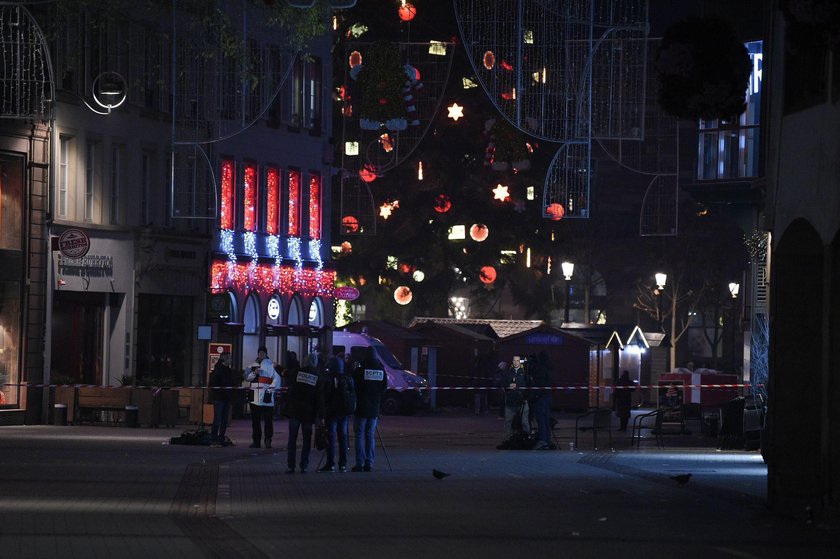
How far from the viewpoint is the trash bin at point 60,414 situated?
138 feet

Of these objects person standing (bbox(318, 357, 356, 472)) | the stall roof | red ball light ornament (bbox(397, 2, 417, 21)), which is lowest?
person standing (bbox(318, 357, 356, 472))

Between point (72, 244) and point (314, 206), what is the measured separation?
→ 54.1ft

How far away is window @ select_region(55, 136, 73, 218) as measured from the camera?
147ft

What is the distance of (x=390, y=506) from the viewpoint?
2078 centimetres

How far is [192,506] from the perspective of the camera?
20531mm

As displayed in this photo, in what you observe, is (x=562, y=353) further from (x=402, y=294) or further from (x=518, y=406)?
(x=518, y=406)

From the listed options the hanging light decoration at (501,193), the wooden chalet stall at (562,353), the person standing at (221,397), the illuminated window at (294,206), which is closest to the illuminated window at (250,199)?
the illuminated window at (294,206)

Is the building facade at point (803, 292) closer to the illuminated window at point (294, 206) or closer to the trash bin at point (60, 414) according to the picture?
the trash bin at point (60, 414)

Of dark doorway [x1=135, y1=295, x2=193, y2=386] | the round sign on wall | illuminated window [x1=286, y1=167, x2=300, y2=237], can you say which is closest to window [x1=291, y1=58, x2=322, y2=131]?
illuminated window [x1=286, y1=167, x2=300, y2=237]

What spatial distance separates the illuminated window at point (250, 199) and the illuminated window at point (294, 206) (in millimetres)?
2437

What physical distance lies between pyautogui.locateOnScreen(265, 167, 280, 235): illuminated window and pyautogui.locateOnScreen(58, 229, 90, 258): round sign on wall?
12.7 m

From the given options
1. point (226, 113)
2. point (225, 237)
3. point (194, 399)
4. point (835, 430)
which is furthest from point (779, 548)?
point (225, 237)

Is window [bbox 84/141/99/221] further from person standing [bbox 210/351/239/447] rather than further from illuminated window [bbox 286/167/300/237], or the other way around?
person standing [bbox 210/351/239/447]

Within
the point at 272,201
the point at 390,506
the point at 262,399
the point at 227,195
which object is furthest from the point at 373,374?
the point at 272,201
